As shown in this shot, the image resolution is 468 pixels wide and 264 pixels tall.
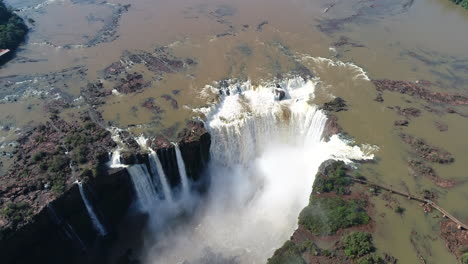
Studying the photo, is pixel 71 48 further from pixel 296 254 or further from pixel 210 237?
pixel 296 254

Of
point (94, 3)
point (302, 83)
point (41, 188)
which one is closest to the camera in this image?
point (41, 188)

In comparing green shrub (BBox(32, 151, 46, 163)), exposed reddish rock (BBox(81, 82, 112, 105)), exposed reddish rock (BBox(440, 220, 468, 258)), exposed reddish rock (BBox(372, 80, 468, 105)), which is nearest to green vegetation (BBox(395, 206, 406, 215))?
exposed reddish rock (BBox(440, 220, 468, 258))

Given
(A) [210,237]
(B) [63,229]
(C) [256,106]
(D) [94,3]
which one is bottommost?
(A) [210,237]

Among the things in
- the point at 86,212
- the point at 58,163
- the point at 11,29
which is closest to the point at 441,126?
the point at 86,212

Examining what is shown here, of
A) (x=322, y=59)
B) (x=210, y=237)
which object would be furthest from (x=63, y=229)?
(x=322, y=59)

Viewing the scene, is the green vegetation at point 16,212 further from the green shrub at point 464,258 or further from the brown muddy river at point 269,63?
the green shrub at point 464,258

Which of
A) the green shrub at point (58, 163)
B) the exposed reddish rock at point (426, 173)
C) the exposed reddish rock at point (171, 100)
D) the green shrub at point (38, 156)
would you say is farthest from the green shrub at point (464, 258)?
the green shrub at point (38, 156)

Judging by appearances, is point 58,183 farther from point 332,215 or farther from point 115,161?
point 332,215
